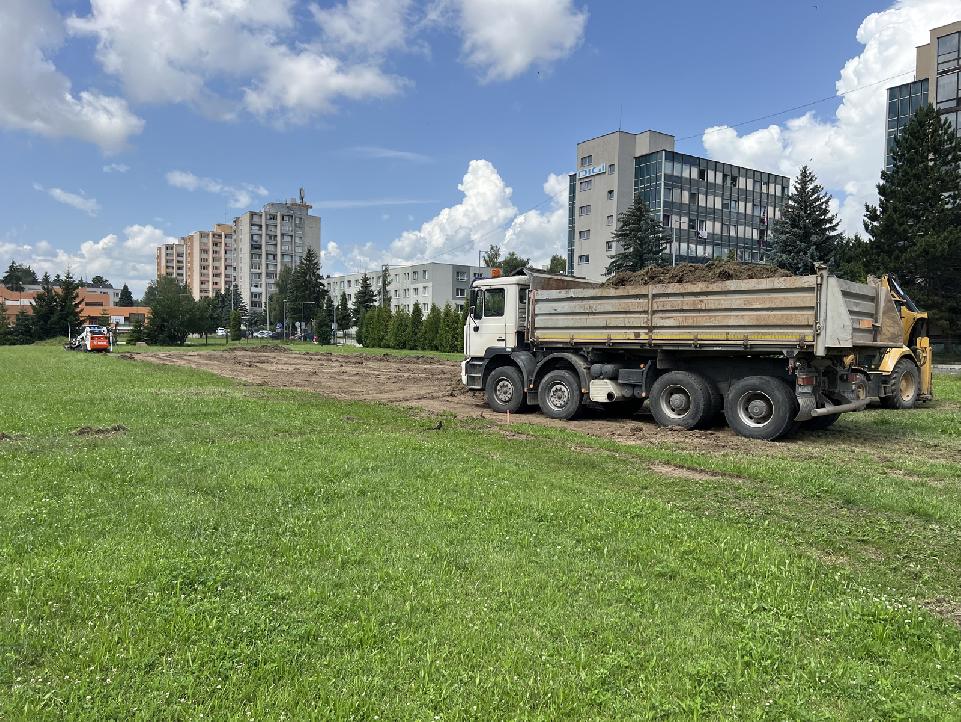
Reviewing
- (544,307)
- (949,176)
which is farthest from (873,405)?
(949,176)

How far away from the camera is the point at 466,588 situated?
4715 millimetres

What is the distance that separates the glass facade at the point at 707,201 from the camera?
83750mm

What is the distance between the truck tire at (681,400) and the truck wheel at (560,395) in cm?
171

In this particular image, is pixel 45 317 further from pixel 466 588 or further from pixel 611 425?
pixel 466 588

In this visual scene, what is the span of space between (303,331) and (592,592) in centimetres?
10112

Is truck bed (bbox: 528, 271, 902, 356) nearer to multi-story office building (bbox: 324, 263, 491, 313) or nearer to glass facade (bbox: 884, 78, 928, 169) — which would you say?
glass facade (bbox: 884, 78, 928, 169)

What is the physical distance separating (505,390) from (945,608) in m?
12.1

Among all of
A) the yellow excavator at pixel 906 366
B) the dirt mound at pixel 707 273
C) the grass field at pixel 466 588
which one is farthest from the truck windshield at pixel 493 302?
the yellow excavator at pixel 906 366

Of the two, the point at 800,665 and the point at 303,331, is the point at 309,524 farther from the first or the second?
the point at 303,331

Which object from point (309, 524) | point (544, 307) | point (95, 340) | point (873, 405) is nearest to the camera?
point (309, 524)

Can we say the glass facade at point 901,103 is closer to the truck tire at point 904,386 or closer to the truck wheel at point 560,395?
the truck tire at point 904,386

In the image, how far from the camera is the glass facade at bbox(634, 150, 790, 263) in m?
83.8

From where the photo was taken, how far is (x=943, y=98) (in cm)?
6462

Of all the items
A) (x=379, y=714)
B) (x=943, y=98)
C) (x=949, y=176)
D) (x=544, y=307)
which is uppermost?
(x=943, y=98)
